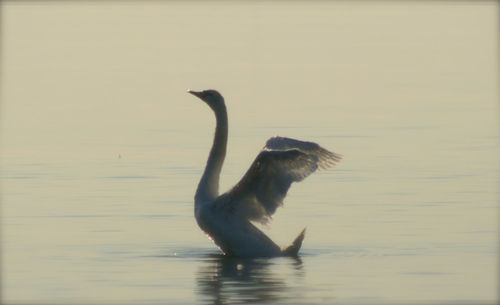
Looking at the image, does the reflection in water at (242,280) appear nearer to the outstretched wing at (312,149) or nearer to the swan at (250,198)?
the swan at (250,198)

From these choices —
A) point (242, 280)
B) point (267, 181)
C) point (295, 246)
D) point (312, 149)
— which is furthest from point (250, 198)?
point (242, 280)

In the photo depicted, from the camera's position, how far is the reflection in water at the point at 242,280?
15.3 meters

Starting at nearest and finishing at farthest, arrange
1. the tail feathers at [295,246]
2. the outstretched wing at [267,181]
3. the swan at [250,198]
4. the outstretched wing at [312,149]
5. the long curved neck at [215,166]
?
the outstretched wing at [267,181]
the swan at [250,198]
the tail feathers at [295,246]
the long curved neck at [215,166]
the outstretched wing at [312,149]

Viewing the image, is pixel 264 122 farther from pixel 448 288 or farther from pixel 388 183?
pixel 448 288

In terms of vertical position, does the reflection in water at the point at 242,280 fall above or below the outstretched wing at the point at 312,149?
below

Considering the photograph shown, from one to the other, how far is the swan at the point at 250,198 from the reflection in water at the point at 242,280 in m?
0.21

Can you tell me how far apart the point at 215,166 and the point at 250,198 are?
3.23 ft

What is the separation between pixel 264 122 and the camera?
3177 cm

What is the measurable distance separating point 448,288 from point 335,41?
158 feet

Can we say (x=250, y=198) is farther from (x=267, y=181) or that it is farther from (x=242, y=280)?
(x=242, y=280)

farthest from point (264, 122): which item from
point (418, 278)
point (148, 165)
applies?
point (418, 278)

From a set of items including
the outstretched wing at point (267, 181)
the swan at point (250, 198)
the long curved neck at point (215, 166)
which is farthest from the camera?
the long curved neck at point (215, 166)

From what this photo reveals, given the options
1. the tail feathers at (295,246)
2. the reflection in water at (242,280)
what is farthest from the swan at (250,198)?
the reflection in water at (242,280)

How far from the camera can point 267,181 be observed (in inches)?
685
